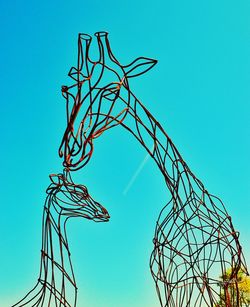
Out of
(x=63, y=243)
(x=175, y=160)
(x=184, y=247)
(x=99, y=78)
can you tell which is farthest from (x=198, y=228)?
(x=99, y=78)

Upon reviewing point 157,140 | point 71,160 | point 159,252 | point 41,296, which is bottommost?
point 41,296

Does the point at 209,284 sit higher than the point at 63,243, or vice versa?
the point at 63,243

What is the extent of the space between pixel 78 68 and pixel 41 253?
1.45 feet

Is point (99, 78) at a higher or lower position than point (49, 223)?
Answer: higher

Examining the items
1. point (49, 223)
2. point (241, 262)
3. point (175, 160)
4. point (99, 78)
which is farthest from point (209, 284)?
point (99, 78)

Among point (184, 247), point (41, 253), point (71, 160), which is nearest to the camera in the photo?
point (71, 160)

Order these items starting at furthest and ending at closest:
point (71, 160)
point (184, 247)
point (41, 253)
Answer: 1. point (184, 247)
2. point (41, 253)
3. point (71, 160)

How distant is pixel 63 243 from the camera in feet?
3.01

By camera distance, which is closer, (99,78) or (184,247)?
(99,78)

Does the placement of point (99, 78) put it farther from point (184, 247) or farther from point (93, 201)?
point (184, 247)

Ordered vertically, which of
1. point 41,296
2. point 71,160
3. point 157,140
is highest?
point 157,140

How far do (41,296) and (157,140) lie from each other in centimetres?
47

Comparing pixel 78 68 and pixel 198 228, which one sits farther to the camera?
pixel 198 228

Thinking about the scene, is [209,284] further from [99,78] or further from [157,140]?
[99,78]
